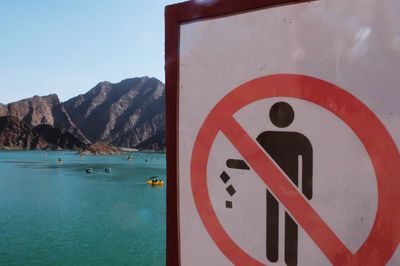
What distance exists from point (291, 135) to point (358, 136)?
0.21 meters

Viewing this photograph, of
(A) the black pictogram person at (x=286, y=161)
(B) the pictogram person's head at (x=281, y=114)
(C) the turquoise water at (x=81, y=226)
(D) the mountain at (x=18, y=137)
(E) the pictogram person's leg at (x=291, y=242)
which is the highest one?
(D) the mountain at (x=18, y=137)

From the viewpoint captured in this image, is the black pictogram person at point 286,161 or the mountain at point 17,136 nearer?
the black pictogram person at point 286,161

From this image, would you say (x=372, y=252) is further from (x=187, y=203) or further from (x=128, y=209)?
(x=128, y=209)

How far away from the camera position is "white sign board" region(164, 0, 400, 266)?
1131mm

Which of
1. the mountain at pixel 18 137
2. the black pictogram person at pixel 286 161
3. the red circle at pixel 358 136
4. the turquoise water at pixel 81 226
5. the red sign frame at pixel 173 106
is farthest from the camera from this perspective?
the mountain at pixel 18 137

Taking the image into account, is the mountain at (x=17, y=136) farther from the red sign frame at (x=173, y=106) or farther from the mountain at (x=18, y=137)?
the red sign frame at (x=173, y=106)

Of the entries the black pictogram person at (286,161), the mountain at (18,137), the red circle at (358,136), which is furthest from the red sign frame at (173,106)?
the mountain at (18,137)

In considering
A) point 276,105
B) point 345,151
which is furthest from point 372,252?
point 276,105

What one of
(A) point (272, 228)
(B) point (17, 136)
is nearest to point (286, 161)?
(A) point (272, 228)

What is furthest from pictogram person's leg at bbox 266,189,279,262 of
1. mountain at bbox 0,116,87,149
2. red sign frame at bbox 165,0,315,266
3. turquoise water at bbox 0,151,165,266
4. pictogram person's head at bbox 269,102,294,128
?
mountain at bbox 0,116,87,149

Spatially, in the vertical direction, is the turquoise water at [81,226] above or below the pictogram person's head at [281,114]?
below

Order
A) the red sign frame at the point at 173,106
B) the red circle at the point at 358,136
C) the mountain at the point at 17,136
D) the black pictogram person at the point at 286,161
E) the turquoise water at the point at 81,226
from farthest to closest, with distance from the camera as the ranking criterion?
the mountain at the point at 17,136, the turquoise water at the point at 81,226, the red sign frame at the point at 173,106, the black pictogram person at the point at 286,161, the red circle at the point at 358,136

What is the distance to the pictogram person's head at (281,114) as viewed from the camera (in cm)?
125

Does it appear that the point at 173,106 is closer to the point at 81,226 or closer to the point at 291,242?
the point at 291,242
